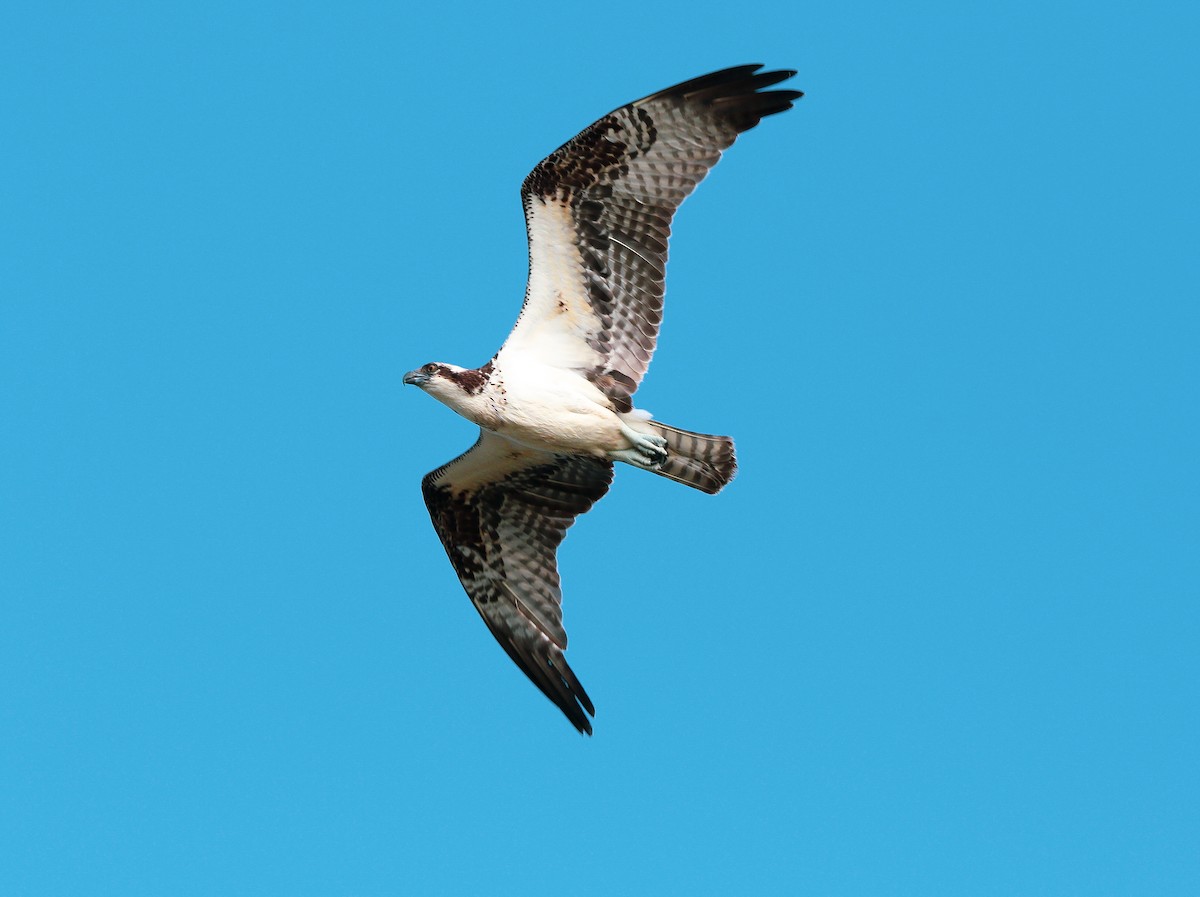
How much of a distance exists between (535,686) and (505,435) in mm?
2085

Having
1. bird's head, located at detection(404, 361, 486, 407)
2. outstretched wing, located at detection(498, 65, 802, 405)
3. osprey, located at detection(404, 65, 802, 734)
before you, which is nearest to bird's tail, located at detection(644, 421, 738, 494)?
osprey, located at detection(404, 65, 802, 734)

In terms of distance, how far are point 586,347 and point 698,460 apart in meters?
1.20

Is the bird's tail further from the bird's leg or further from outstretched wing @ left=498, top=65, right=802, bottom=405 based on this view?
outstretched wing @ left=498, top=65, right=802, bottom=405

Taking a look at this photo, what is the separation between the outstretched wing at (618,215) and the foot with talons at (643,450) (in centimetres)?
30

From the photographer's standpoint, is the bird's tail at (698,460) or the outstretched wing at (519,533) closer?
the bird's tail at (698,460)

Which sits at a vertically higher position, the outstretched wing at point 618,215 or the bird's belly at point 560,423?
the outstretched wing at point 618,215

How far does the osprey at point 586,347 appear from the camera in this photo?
12.1 m

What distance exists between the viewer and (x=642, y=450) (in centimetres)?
1273

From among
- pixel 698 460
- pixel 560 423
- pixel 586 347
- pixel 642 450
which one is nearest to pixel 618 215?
pixel 586 347

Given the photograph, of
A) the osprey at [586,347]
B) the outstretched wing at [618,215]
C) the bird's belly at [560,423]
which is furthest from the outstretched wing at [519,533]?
the outstretched wing at [618,215]

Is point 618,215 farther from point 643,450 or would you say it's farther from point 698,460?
point 698,460

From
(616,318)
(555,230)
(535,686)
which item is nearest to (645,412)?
(616,318)

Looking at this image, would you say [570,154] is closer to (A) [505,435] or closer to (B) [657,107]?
(B) [657,107]

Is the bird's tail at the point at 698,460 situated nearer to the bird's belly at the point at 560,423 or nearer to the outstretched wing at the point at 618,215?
the bird's belly at the point at 560,423
